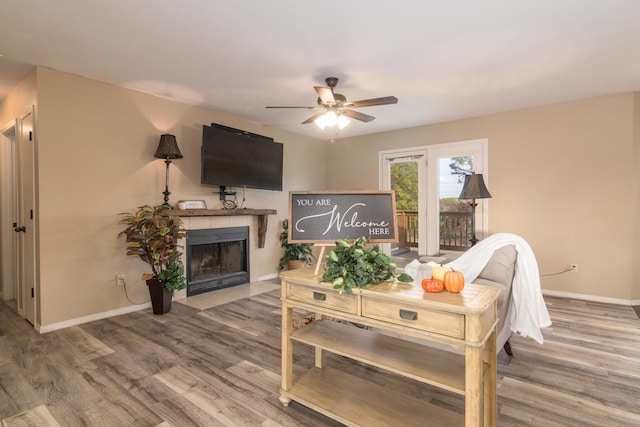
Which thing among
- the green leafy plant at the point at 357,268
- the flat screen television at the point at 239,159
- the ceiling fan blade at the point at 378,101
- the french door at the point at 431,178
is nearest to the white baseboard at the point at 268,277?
the flat screen television at the point at 239,159

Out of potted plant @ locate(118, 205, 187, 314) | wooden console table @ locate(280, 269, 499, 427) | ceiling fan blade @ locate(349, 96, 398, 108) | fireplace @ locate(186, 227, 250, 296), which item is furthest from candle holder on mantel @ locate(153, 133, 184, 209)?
wooden console table @ locate(280, 269, 499, 427)

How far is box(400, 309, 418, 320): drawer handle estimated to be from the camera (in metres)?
1.42

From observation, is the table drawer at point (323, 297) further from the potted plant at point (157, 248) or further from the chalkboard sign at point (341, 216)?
the potted plant at point (157, 248)

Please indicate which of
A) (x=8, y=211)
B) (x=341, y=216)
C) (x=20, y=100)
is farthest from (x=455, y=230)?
(x=8, y=211)

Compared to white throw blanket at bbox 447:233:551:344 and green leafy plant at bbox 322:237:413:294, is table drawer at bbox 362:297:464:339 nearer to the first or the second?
green leafy plant at bbox 322:237:413:294

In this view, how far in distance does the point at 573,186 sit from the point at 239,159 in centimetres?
447

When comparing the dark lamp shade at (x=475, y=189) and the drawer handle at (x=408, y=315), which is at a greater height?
the dark lamp shade at (x=475, y=189)

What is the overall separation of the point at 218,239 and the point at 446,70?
350 centimetres

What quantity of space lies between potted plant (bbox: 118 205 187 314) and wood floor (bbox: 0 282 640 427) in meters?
0.28

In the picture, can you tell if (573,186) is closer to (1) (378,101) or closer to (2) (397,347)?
(1) (378,101)

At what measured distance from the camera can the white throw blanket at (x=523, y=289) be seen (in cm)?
229

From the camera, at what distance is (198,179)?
4395 mm

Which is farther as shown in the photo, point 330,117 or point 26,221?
point 330,117

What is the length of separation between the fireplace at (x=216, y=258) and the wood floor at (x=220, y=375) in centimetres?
95
